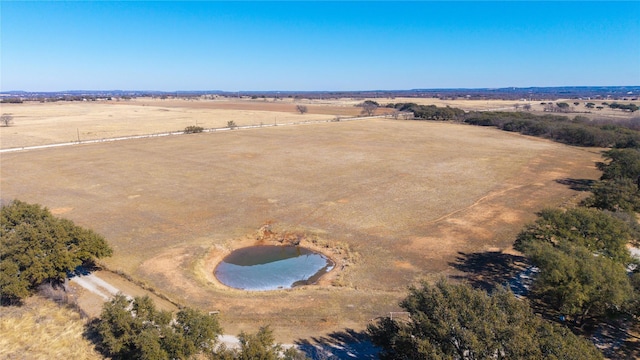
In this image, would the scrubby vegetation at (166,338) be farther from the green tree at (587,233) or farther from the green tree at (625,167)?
the green tree at (625,167)

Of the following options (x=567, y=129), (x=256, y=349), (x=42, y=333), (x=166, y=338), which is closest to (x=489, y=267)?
(x=256, y=349)

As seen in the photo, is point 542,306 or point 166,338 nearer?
point 166,338

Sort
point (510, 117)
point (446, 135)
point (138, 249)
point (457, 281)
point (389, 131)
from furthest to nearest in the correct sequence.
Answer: point (510, 117)
point (389, 131)
point (446, 135)
point (138, 249)
point (457, 281)

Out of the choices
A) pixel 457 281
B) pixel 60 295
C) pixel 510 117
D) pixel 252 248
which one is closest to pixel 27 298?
pixel 60 295

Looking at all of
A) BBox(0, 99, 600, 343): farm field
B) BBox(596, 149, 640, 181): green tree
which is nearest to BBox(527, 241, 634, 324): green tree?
BBox(0, 99, 600, 343): farm field

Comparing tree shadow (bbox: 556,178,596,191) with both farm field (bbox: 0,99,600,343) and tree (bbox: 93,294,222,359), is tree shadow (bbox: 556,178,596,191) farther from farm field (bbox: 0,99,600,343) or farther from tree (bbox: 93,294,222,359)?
tree (bbox: 93,294,222,359)

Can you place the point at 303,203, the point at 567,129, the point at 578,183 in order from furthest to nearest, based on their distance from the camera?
the point at 567,129
the point at 578,183
the point at 303,203

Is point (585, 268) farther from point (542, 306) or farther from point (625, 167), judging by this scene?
point (625, 167)

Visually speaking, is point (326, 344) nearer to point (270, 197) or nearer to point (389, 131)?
point (270, 197)
